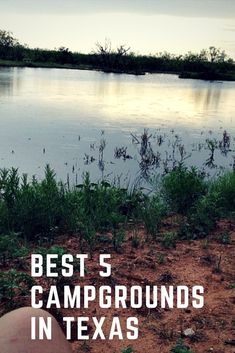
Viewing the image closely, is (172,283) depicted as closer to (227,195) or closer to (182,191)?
(182,191)

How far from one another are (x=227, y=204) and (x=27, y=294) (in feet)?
15.6

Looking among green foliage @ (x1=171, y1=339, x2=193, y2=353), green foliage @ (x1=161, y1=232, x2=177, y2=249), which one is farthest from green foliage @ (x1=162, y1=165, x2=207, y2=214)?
green foliage @ (x1=171, y1=339, x2=193, y2=353)

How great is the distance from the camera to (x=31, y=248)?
6.24m

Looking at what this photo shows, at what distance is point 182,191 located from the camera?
8188mm

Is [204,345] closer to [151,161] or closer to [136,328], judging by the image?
[136,328]

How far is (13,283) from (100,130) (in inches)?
563

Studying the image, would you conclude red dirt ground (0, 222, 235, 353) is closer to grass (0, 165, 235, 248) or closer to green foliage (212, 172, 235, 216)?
grass (0, 165, 235, 248)

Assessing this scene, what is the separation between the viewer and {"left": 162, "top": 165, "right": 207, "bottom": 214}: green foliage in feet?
26.7

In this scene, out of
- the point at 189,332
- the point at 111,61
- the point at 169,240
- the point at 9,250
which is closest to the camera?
Answer: the point at 189,332

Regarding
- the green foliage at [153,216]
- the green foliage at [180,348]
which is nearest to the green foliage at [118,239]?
the green foliage at [153,216]

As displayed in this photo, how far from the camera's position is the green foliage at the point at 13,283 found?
4621mm

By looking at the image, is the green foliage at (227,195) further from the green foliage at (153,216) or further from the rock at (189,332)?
the rock at (189,332)

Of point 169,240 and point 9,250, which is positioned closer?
point 9,250

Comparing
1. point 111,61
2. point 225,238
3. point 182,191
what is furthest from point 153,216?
point 111,61
